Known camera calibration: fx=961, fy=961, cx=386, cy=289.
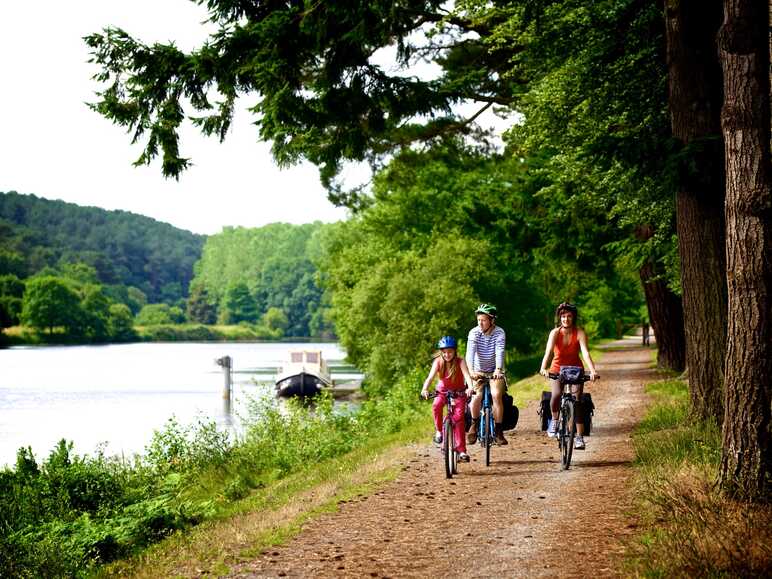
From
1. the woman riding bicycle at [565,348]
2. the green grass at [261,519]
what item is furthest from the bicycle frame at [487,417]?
the green grass at [261,519]

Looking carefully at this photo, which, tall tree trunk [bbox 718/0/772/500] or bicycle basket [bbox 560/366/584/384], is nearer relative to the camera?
tall tree trunk [bbox 718/0/772/500]

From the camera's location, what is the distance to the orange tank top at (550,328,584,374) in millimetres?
11078

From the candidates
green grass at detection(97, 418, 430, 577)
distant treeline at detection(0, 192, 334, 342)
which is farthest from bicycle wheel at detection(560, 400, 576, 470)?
distant treeline at detection(0, 192, 334, 342)

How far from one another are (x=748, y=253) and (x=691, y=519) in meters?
2.34

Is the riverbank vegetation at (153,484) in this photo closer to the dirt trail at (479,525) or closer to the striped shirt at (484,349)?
the dirt trail at (479,525)

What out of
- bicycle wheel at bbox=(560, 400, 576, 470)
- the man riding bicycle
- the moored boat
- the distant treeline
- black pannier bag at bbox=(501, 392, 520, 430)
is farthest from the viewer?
the distant treeline

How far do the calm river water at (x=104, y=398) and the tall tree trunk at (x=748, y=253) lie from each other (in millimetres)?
12622

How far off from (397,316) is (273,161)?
23.9 m

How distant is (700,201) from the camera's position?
12.4 m

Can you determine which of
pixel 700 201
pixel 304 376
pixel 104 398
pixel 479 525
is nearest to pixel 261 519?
pixel 479 525

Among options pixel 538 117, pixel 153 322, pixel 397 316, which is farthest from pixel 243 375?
pixel 153 322

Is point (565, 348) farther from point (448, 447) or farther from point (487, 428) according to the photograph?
point (448, 447)

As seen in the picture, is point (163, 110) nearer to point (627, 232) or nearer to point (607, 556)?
point (607, 556)

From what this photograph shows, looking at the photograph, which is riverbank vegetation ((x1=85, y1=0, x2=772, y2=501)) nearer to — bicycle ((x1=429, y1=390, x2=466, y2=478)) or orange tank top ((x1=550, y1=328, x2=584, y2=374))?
orange tank top ((x1=550, y1=328, x2=584, y2=374))
